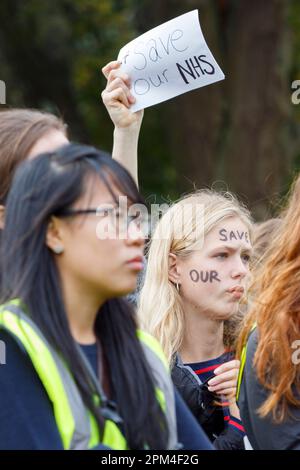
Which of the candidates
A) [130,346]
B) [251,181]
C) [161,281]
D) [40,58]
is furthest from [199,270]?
[40,58]

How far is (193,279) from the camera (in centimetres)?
367

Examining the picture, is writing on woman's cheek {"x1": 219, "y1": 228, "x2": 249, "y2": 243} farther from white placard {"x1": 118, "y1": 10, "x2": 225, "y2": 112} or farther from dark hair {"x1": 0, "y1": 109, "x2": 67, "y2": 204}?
dark hair {"x1": 0, "y1": 109, "x2": 67, "y2": 204}

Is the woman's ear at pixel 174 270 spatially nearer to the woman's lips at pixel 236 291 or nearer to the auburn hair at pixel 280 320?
the woman's lips at pixel 236 291

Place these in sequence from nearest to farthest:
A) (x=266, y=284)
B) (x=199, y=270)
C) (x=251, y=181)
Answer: (x=266, y=284) < (x=199, y=270) < (x=251, y=181)

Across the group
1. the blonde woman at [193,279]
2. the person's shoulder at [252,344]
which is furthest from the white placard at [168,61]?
the person's shoulder at [252,344]

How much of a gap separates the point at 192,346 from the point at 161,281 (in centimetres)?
26

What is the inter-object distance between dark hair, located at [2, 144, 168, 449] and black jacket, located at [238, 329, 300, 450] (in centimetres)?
57

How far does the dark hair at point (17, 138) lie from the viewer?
112 inches

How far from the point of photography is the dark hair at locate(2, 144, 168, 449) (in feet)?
6.95

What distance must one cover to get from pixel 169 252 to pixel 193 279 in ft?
0.49

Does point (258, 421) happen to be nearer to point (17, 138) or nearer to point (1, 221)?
point (1, 221)

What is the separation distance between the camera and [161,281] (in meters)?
3.72
